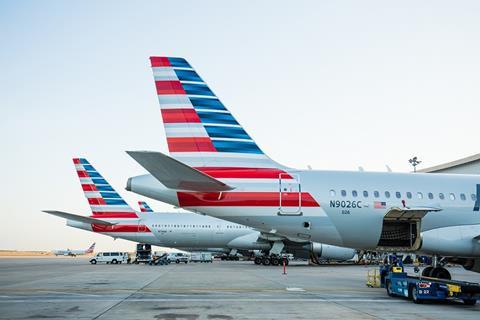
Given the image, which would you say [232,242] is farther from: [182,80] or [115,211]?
[182,80]

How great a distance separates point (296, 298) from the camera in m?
14.4

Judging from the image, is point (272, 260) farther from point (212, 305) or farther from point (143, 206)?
point (212, 305)

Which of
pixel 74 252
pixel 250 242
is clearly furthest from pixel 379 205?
pixel 74 252

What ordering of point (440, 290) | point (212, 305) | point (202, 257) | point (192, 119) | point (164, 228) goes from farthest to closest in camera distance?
point (202, 257) < point (164, 228) < point (192, 119) < point (440, 290) < point (212, 305)

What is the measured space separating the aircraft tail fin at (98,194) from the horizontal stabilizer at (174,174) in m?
29.4

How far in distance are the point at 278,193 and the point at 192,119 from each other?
352cm

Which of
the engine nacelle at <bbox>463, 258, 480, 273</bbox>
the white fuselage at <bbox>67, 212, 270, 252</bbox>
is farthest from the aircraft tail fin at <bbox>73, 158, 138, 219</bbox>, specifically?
the engine nacelle at <bbox>463, 258, 480, 273</bbox>

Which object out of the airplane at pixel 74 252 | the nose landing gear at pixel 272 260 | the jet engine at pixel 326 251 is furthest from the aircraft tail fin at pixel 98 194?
the airplane at pixel 74 252

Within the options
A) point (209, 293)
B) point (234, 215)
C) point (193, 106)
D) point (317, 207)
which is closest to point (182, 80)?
point (193, 106)

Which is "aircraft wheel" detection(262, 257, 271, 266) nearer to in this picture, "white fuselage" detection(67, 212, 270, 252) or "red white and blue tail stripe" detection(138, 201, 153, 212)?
"white fuselage" detection(67, 212, 270, 252)

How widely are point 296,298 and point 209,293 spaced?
3.07m

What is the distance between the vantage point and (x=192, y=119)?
1477 centimetres

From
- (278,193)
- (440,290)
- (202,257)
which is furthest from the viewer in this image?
(202,257)

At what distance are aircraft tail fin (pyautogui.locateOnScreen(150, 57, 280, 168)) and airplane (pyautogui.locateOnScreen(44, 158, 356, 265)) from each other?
24713mm
